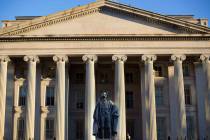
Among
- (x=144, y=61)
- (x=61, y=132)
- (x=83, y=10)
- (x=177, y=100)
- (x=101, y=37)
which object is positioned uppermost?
(x=83, y=10)

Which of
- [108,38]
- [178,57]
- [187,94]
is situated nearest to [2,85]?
[108,38]

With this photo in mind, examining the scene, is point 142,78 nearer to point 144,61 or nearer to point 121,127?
point 144,61

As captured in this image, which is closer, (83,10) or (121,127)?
(121,127)

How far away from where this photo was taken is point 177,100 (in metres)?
47.2

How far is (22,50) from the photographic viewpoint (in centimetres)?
4850

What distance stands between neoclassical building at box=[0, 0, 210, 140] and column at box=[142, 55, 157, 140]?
113 mm

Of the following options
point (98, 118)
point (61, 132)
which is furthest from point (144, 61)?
point (98, 118)

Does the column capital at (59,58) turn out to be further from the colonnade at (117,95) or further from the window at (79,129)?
the window at (79,129)

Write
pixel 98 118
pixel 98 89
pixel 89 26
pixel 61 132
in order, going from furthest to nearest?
pixel 98 89 → pixel 89 26 → pixel 61 132 → pixel 98 118

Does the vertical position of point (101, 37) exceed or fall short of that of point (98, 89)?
it exceeds it

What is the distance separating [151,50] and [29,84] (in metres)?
15.1

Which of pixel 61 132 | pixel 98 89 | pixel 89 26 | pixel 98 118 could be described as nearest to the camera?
pixel 98 118

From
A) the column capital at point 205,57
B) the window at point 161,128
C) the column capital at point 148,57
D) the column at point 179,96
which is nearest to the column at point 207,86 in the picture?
the column capital at point 205,57

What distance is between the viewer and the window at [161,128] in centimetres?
4994
